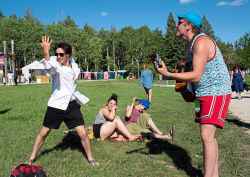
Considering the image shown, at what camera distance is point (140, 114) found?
910 cm

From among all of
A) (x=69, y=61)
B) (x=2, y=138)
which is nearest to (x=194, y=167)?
(x=69, y=61)

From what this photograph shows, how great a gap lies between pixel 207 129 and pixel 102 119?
381cm

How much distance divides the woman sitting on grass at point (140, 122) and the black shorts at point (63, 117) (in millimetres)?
2391

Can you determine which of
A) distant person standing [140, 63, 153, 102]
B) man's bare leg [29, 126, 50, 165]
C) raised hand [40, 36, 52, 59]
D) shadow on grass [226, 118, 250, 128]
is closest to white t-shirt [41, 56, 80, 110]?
raised hand [40, 36, 52, 59]

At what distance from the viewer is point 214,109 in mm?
4844

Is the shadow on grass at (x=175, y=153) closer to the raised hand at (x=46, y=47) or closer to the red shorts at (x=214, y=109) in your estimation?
the red shorts at (x=214, y=109)

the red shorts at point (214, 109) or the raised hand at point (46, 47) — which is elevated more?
the raised hand at point (46, 47)

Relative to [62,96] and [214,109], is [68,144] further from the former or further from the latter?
[214,109]

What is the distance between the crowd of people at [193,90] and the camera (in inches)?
186

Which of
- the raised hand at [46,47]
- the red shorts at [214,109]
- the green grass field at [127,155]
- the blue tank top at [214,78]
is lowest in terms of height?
the green grass field at [127,155]

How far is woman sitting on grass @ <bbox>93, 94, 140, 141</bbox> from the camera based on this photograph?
26.7 ft

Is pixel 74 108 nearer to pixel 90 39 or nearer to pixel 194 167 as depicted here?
pixel 194 167

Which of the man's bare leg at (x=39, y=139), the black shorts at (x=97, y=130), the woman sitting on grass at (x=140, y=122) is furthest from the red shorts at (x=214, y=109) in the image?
the black shorts at (x=97, y=130)

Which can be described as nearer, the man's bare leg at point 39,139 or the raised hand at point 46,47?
the raised hand at point 46,47
